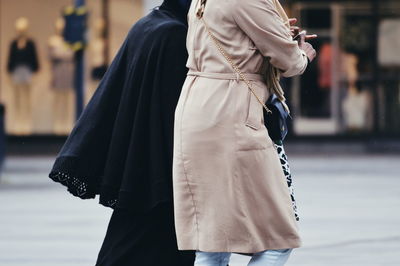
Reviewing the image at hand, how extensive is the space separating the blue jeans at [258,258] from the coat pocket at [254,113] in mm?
495

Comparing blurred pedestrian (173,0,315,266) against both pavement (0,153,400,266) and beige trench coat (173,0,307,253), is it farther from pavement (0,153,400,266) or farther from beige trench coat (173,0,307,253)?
pavement (0,153,400,266)

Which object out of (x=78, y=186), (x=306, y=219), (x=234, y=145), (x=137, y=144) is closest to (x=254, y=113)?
(x=234, y=145)

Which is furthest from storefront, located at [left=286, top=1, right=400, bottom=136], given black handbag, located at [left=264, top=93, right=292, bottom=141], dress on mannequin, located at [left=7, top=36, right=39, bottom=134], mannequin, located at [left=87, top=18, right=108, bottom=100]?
black handbag, located at [left=264, top=93, right=292, bottom=141]

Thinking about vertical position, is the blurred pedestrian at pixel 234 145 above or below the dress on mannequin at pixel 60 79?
above

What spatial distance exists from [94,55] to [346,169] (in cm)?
516

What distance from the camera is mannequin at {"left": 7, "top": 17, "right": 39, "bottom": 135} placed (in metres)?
19.1

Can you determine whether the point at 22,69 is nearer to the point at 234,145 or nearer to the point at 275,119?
the point at 275,119

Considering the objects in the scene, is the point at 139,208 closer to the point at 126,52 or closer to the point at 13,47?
the point at 126,52

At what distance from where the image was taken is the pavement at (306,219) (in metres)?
8.25

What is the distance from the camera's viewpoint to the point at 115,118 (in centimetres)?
521

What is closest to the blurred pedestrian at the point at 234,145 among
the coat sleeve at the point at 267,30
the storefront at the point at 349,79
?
the coat sleeve at the point at 267,30

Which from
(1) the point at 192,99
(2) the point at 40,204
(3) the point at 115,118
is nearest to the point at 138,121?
(3) the point at 115,118

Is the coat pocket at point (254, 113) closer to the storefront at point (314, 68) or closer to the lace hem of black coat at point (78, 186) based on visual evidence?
the lace hem of black coat at point (78, 186)

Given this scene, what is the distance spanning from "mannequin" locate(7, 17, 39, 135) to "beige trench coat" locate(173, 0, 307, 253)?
1475 cm
